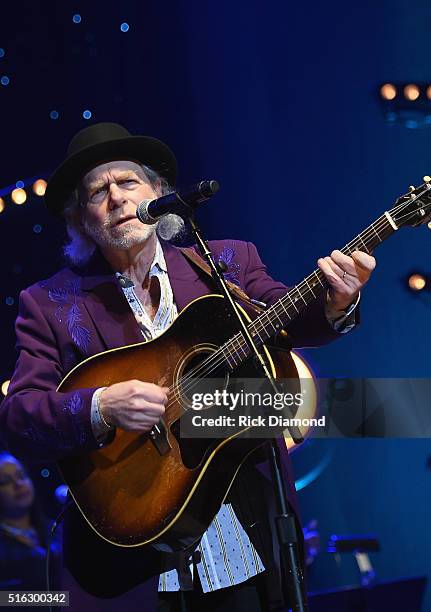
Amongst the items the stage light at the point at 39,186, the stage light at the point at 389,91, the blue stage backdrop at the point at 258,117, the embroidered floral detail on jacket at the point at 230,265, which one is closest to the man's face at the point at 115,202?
the embroidered floral detail on jacket at the point at 230,265

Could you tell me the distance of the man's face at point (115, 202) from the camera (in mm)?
3043

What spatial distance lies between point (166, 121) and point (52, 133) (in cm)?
62

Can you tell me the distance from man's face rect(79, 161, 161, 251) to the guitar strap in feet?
0.49

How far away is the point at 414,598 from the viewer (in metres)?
4.24

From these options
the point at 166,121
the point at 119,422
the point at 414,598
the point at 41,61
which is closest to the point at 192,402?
the point at 119,422

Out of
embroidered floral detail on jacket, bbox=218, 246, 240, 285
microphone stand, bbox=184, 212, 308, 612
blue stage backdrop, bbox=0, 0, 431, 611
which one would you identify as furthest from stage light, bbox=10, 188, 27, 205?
microphone stand, bbox=184, 212, 308, 612

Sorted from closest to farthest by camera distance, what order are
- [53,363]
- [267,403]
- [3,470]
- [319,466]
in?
[267,403] → [53,363] → [319,466] → [3,470]

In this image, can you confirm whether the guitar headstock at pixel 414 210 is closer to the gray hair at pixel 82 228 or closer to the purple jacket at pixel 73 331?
the purple jacket at pixel 73 331

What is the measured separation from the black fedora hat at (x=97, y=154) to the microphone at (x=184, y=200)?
2.41 ft

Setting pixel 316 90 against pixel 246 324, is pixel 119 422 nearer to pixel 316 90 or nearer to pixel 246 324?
pixel 246 324

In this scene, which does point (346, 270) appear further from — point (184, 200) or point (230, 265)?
point (230, 265)

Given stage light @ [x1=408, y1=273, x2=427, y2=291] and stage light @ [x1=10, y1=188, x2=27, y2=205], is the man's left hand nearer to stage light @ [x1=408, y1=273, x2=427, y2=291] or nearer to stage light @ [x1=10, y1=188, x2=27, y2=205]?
stage light @ [x1=408, y1=273, x2=427, y2=291]

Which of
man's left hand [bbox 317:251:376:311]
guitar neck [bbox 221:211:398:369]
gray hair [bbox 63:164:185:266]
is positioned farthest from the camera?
gray hair [bbox 63:164:185:266]

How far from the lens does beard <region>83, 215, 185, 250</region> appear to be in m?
3.03
